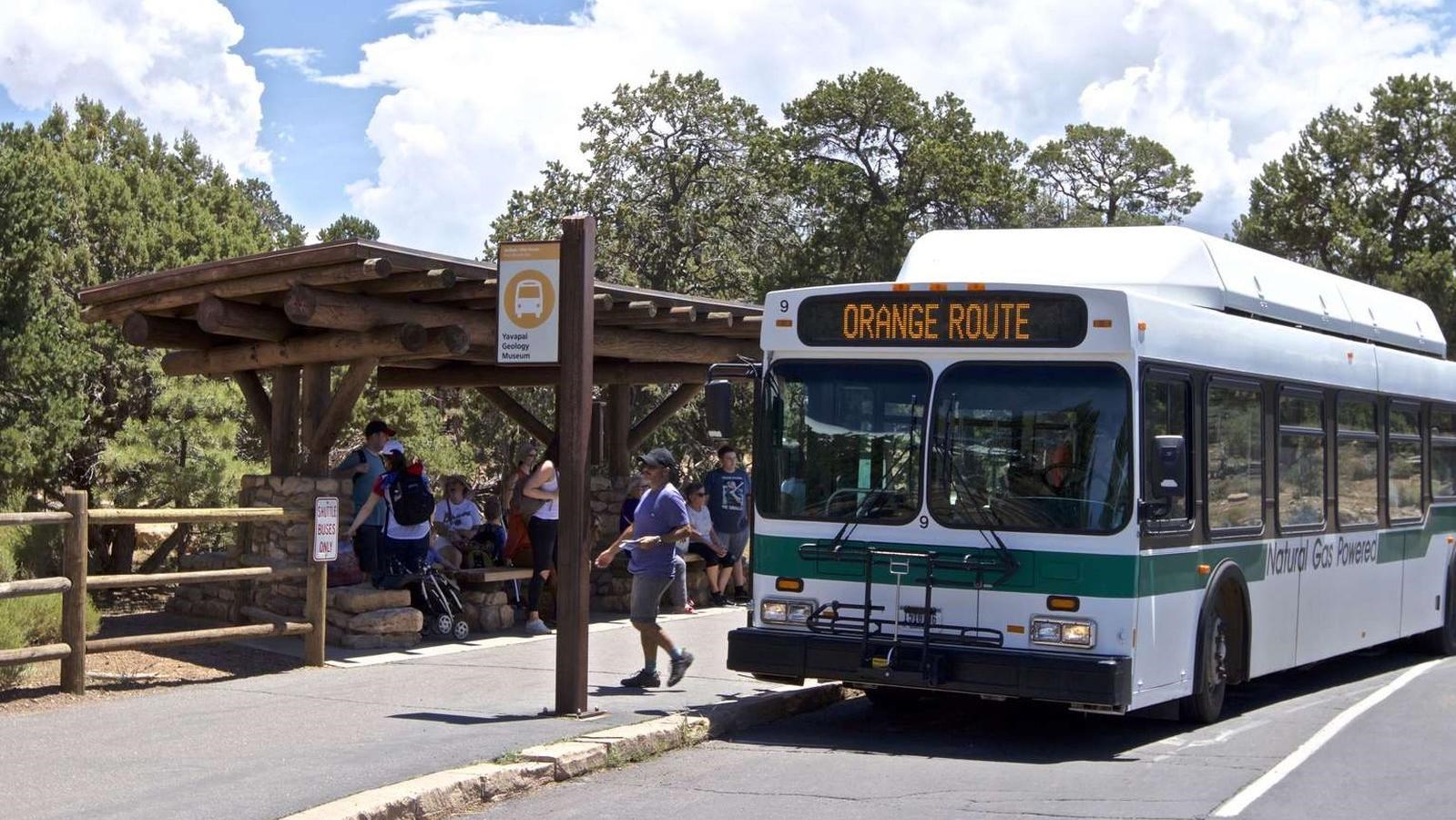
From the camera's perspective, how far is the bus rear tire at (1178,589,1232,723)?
10.1 meters

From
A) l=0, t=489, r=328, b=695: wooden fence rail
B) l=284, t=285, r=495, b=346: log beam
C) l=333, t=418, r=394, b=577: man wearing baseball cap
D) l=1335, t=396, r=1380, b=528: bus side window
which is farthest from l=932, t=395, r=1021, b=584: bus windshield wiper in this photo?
l=333, t=418, r=394, b=577: man wearing baseball cap

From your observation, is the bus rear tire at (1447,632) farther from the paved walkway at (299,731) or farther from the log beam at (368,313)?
the log beam at (368,313)

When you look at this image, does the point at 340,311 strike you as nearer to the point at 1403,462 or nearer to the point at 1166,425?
the point at 1166,425

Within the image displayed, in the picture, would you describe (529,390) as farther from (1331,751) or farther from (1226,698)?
(1331,751)

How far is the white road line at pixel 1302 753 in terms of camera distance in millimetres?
7652

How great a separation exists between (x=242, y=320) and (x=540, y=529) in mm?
3258

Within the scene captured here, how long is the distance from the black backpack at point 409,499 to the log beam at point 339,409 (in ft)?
2.76

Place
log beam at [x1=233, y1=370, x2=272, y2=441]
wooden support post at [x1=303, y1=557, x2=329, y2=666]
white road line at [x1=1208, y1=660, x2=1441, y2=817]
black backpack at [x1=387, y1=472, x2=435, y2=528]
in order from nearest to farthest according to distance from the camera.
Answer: white road line at [x1=1208, y1=660, x2=1441, y2=817], wooden support post at [x1=303, y1=557, x2=329, y2=666], black backpack at [x1=387, y1=472, x2=435, y2=528], log beam at [x1=233, y1=370, x2=272, y2=441]

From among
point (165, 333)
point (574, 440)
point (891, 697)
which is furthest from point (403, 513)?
point (891, 697)

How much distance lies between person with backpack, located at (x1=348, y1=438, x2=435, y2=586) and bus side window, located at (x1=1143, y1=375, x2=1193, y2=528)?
21.2 ft

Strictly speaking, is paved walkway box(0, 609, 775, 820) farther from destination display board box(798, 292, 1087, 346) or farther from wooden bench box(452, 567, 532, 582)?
destination display board box(798, 292, 1087, 346)

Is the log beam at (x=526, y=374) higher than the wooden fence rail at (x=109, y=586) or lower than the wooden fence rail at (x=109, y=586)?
higher

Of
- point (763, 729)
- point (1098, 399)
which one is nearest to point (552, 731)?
point (763, 729)

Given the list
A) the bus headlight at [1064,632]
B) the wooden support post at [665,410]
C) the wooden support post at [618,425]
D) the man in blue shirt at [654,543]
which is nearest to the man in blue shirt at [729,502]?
the wooden support post at [618,425]
